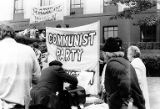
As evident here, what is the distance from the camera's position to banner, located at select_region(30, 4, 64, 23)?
10.3 metres

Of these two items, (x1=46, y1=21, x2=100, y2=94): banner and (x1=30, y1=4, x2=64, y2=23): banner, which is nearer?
(x1=46, y1=21, x2=100, y2=94): banner

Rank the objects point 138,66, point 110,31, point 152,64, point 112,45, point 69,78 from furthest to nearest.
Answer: point 110,31, point 152,64, point 138,66, point 69,78, point 112,45

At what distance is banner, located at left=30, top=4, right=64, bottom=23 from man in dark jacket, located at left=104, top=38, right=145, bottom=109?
22.0 feet

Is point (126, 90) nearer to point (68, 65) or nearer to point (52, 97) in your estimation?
point (52, 97)

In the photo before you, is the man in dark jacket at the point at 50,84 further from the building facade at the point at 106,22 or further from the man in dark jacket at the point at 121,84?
the building facade at the point at 106,22

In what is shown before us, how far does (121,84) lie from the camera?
3.29m

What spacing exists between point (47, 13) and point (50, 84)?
6.41 meters

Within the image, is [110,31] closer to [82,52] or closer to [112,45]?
[82,52]


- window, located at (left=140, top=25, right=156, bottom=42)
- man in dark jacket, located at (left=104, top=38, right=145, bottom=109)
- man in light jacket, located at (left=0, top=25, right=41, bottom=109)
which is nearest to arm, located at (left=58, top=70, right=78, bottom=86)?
man in dark jacket, located at (left=104, top=38, right=145, bottom=109)

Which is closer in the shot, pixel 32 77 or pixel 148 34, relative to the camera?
pixel 32 77

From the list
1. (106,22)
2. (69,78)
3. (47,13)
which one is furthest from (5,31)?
(106,22)

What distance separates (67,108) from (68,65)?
2.86 metres

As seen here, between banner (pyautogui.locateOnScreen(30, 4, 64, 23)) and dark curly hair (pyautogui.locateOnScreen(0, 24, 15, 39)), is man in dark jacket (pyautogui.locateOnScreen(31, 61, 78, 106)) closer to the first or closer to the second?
dark curly hair (pyautogui.locateOnScreen(0, 24, 15, 39))

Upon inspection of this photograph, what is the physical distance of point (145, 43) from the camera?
719 inches
